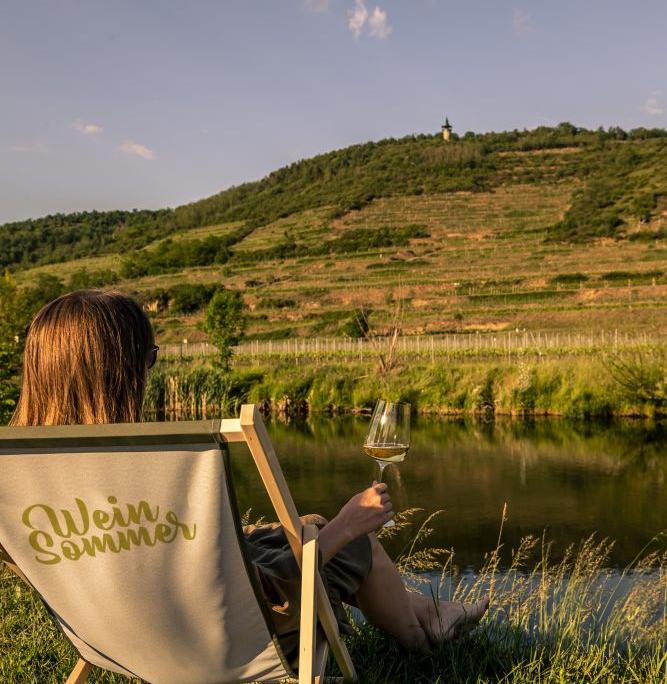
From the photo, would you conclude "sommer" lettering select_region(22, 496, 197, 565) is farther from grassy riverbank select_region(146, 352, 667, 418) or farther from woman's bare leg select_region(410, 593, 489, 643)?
grassy riverbank select_region(146, 352, 667, 418)

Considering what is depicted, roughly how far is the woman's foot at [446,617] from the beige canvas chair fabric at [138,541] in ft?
2.15

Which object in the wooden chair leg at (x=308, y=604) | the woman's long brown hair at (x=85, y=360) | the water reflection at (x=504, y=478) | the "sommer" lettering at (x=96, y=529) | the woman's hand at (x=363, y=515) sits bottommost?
the water reflection at (x=504, y=478)

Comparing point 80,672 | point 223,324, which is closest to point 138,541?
point 80,672

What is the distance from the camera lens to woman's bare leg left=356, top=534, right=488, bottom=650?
74.3 inches

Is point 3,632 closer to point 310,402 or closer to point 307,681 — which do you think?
point 307,681

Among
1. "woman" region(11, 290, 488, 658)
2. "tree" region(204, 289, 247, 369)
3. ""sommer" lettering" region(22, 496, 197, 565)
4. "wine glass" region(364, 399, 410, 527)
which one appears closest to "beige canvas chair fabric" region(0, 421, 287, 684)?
""sommer" lettering" region(22, 496, 197, 565)

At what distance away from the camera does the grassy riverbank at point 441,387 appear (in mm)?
13125

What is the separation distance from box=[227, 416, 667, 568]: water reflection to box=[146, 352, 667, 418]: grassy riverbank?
0.85m

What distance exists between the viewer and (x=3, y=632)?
264cm

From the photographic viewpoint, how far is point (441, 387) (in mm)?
14727

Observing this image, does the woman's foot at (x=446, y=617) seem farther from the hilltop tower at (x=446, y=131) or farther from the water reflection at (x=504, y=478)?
the hilltop tower at (x=446, y=131)

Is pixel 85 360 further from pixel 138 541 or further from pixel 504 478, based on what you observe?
pixel 504 478

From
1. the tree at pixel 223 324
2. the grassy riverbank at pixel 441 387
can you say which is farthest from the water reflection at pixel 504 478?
the tree at pixel 223 324

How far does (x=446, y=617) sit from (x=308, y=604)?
85 centimetres
